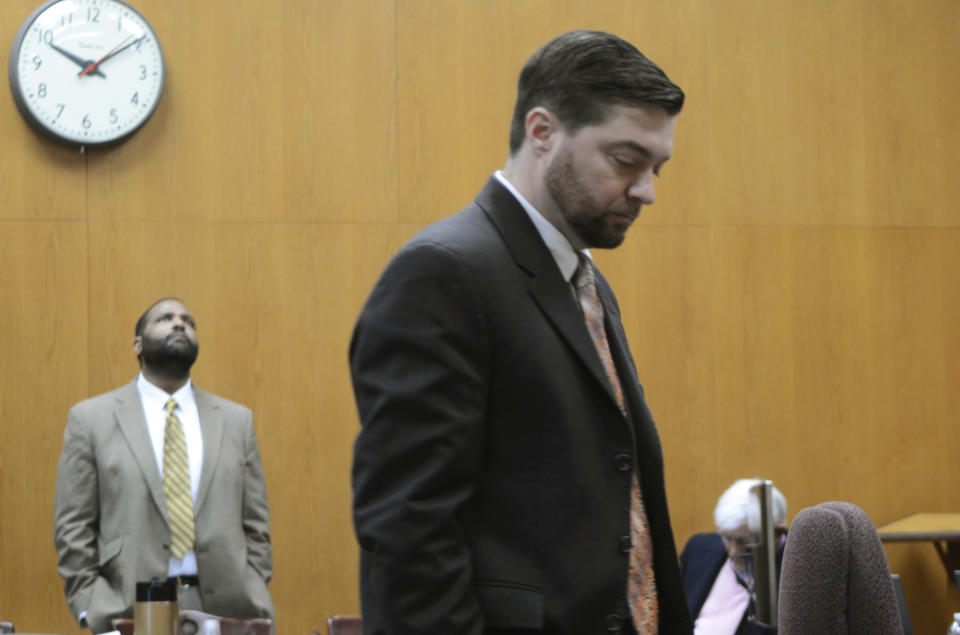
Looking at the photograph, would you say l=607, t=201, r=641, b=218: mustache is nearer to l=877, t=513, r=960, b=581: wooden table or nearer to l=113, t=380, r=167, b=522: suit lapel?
l=113, t=380, r=167, b=522: suit lapel

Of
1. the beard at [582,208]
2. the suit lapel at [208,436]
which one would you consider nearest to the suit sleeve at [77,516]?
the suit lapel at [208,436]

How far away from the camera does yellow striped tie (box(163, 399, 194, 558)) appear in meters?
4.17

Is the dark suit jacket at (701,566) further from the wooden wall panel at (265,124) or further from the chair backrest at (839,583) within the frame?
the chair backrest at (839,583)

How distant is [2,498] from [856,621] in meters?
3.85

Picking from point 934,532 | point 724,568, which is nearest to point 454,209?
point 724,568

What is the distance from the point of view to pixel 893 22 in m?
5.96

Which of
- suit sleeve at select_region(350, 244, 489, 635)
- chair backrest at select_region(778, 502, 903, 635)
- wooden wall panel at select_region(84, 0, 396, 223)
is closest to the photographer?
suit sleeve at select_region(350, 244, 489, 635)

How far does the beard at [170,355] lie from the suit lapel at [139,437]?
132 millimetres

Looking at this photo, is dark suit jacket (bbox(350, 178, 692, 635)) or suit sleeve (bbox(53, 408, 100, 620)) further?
suit sleeve (bbox(53, 408, 100, 620))

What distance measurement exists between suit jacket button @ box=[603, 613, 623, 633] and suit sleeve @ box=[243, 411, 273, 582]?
3.07 metres

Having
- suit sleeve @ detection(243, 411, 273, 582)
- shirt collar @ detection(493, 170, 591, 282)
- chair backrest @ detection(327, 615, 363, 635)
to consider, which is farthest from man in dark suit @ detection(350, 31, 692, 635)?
suit sleeve @ detection(243, 411, 273, 582)

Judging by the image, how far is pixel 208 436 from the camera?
4.33 meters

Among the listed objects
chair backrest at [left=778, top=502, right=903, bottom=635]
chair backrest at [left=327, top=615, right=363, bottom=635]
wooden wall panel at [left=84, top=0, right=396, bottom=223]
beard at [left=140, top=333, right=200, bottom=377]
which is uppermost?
wooden wall panel at [left=84, top=0, right=396, bottom=223]

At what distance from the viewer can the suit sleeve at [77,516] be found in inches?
162
